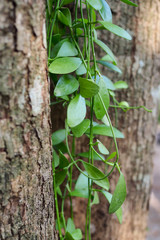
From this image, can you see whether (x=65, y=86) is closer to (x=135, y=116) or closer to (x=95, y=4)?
(x=95, y=4)

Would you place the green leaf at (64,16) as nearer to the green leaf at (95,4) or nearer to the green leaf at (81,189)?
the green leaf at (95,4)

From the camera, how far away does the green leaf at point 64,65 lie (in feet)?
1.43

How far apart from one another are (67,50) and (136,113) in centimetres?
41

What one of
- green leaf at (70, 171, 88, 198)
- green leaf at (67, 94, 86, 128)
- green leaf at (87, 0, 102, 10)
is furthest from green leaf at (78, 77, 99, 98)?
green leaf at (70, 171, 88, 198)

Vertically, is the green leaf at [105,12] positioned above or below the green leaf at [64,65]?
above

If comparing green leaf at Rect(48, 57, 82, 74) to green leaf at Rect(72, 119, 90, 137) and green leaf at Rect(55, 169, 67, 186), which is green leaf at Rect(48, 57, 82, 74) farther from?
green leaf at Rect(55, 169, 67, 186)

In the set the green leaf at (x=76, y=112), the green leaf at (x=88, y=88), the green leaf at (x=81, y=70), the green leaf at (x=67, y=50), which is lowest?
the green leaf at (x=76, y=112)

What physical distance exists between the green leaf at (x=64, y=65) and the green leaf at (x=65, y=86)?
32 mm

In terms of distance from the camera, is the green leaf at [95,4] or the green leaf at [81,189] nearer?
the green leaf at [95,4]

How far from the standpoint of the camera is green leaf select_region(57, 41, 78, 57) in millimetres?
468

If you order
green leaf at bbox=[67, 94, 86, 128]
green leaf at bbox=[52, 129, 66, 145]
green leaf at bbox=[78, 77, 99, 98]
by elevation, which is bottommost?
green leaf at bbox=[52, 129, 66, 145]

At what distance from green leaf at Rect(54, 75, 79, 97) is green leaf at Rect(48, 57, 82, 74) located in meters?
0.03

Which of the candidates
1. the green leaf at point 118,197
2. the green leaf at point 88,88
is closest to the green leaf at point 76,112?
the green leaf at point 88,88

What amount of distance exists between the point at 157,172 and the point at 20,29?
278 cm
